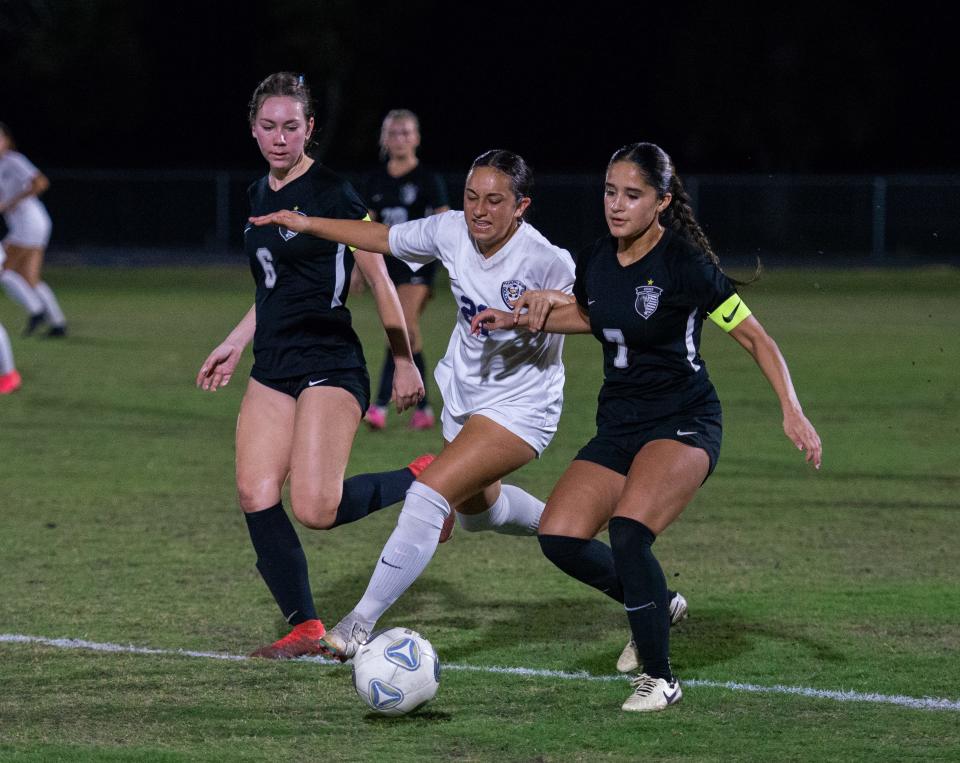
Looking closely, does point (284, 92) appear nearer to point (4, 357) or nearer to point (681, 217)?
point (681, 217)

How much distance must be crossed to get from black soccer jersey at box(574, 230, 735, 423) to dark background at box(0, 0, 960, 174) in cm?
3715

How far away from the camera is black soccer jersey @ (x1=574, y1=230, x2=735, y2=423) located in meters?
5.28

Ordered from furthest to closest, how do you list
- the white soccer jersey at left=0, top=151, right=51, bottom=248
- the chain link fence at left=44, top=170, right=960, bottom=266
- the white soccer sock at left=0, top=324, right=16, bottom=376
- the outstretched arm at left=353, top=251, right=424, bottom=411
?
the chain link fence at left=44, top=170, right=960, bottom=266 → the white soccer jersey at left=0, top=151, right=51, bottom=248 → the white soccer sock at left=0, top=324, right=16, bottom=376 → the outstretched arm at left=353, top=251, right=424, bottom=411

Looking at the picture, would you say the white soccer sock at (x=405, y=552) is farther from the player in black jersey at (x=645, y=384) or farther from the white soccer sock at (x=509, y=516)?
the white soccer sock at (x=509, y=516)

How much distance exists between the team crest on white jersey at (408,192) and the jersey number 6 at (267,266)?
5861 millimetres

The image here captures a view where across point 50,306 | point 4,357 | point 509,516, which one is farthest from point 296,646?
point 50,306

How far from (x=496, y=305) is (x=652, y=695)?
149cm

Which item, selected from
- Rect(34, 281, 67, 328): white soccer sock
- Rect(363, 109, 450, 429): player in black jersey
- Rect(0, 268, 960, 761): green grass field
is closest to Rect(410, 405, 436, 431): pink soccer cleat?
Rect(363, 109, 450, 429): player in black jersey

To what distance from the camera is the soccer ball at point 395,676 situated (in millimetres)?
4941

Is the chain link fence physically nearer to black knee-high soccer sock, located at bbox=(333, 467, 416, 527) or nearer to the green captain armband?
black knee-high soccer sock, located at bbox=(333, 467, 416, 527)

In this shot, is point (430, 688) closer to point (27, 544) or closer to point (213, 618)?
point (213, 618)

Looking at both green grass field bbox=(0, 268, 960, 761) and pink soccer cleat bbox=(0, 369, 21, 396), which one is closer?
green grass field bbox=(0, 268, 960, 761)

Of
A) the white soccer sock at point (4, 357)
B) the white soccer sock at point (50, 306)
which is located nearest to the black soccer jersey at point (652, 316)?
the white soccer sock at point (4, 357)

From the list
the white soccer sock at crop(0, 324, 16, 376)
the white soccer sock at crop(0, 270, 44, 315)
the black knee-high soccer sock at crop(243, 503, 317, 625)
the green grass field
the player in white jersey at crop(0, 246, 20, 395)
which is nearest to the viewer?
the green grass field
